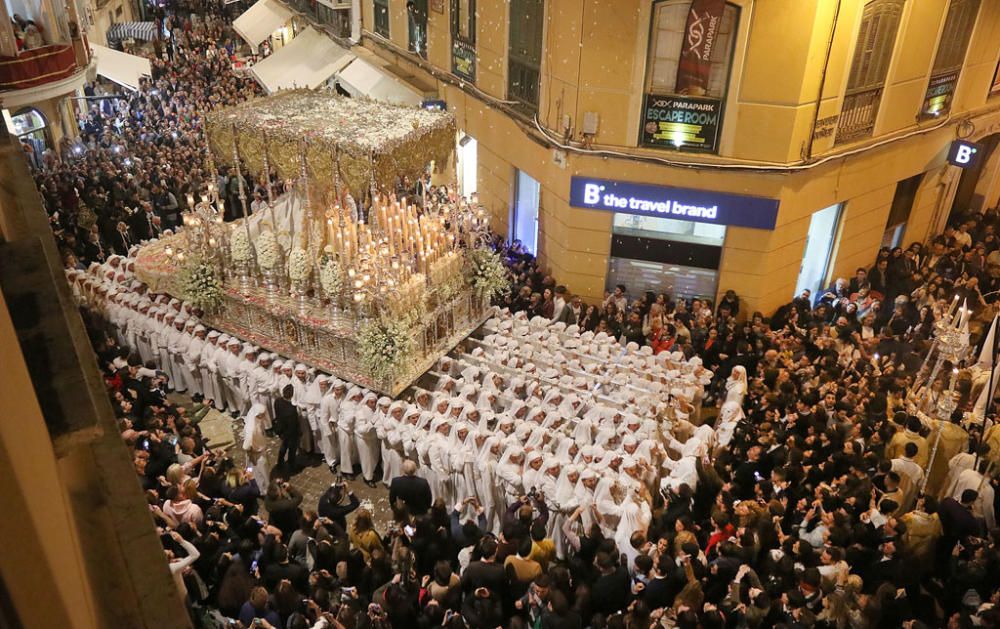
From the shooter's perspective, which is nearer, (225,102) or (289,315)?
(289,315)

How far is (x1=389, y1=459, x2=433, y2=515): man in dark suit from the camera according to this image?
955cm

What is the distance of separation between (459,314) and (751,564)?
6.40 metres

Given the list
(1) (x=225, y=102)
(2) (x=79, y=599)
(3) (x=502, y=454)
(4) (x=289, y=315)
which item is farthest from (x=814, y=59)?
(1) (x=225, y=102)

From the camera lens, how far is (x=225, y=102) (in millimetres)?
25203

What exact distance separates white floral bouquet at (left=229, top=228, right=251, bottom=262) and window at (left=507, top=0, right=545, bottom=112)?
6417mm

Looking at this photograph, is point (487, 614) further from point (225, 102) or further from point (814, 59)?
point (225, 102)

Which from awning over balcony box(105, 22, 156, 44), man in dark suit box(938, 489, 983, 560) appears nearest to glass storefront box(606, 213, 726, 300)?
man in dark suit box(938, 489, 983, 560)

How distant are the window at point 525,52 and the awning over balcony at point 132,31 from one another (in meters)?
22.6

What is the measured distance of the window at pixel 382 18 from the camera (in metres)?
22.5

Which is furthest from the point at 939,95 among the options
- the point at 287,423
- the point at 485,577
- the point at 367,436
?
the point at 287,423

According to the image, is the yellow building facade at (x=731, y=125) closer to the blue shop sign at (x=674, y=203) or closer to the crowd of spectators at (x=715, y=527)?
the blue shop sign at (x=674, y=203)

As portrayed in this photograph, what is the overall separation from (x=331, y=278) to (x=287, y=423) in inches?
89.2

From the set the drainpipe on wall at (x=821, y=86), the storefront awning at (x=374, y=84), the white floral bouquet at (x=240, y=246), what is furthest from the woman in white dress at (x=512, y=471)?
the storefront awning at (x=374, y=84)

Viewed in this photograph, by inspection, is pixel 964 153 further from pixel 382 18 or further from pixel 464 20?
pixel 382 18
